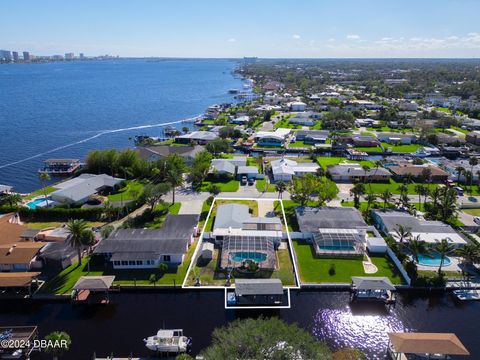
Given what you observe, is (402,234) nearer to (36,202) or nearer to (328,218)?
(328,218)

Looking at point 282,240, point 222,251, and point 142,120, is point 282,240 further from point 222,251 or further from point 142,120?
point 142,120

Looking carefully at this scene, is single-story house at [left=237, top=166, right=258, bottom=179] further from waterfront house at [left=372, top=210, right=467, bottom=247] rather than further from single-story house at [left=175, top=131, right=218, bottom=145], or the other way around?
single-story house at [left=175, top=131, right=218, bottom=145]

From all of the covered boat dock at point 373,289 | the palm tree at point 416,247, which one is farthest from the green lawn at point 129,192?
the palm tree at point 416,247

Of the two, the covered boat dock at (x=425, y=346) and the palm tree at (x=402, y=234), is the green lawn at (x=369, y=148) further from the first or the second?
the covered boat dock at (x=425, y=346)

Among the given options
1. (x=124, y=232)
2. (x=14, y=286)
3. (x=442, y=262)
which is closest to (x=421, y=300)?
(x=442, y=262)

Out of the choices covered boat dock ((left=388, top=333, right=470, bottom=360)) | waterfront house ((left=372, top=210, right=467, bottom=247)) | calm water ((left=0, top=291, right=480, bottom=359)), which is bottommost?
calm water ((left=0, top=291, right=480, bottom=359))

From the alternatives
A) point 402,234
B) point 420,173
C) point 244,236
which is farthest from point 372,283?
point 420,173

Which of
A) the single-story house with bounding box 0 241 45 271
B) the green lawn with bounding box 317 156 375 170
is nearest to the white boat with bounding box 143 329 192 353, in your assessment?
the single-story house with bounding box 0 241 45 271
